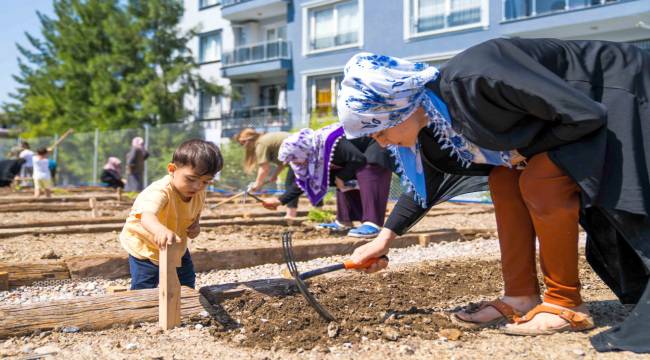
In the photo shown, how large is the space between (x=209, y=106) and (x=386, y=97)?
1164 inches

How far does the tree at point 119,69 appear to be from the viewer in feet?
92.2

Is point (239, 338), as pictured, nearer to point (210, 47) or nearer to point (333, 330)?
point (333, 330)

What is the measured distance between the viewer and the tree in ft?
92.2

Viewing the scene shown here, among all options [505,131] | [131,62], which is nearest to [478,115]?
[505,131]

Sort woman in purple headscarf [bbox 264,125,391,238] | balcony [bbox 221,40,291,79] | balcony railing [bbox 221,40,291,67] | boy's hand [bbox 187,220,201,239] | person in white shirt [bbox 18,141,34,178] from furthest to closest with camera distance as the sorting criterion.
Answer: balcony railing [bbox 221,40,291,67] → balcony [bbox 221,40,291,79] → person in white shirt [bbox 18,141,34,178] → woman in purple headscarf [bbox 264,125,391,238] → boy's hand [bbox 187,220,201,239]

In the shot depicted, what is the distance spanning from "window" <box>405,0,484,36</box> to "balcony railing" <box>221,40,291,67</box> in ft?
22.6

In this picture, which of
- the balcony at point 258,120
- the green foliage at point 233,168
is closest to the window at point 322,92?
the balcony at point 258,120

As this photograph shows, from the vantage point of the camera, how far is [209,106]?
31.5 meters

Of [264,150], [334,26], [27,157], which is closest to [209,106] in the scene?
[334,26]

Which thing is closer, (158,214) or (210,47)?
(158,214)

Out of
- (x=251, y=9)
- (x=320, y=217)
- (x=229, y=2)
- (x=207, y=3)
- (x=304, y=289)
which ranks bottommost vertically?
(x=320, y=217)

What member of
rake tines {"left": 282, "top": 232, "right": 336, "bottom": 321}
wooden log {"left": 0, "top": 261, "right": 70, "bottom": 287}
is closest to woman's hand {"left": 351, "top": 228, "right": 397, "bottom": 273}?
rake tines {"left": 282, "top": 232, "right": 336, "bottom": 321}

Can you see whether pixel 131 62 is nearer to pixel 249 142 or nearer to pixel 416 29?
pixel 416 29

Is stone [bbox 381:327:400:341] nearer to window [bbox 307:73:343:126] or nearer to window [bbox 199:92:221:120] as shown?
window [bbox 307:73:343:126]
